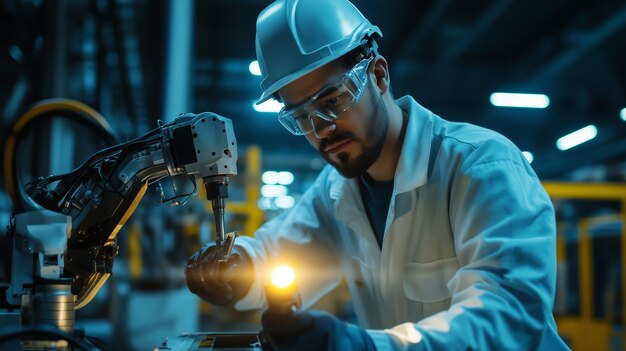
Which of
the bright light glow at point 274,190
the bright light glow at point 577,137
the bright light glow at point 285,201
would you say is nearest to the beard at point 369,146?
the bright light glow at point 285,201

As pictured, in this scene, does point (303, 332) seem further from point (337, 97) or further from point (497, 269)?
point (337, 97)

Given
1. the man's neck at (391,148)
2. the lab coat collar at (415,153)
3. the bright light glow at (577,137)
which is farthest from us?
the bright light glow at (577,137)

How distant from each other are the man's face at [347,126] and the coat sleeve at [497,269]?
0.92 feet

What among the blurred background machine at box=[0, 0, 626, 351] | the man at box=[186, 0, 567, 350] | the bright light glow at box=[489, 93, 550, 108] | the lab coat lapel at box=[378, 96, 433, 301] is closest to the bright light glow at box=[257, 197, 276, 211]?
the blurred background machine at box=[0, 0, 626, 351]

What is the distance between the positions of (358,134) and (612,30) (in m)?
5.17

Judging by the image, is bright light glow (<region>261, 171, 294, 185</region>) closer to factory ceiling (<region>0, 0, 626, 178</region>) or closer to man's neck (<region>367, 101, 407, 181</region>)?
factory ceiling (<region>0, 0, 626, 178</region>)

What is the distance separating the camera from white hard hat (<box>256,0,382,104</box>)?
138 centimetres

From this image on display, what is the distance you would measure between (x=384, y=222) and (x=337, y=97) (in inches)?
17.6

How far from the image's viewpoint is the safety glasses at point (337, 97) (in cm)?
137

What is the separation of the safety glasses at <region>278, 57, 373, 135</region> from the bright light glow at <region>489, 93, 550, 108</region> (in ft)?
24.6

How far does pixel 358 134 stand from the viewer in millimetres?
1483

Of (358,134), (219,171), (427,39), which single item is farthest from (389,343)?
(427,39)

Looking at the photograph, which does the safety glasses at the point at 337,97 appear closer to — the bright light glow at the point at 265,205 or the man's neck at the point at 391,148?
the man's neck at the point at 391,148

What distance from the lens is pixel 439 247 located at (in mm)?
1494
